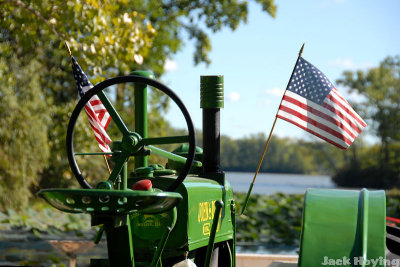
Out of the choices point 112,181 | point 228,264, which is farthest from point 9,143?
point 112,181

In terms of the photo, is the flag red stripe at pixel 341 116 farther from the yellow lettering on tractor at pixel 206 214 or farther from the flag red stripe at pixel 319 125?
the yellow lettering on tractor at pixel 206 214

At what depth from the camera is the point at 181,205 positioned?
275 cm

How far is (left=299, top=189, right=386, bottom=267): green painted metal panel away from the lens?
7.43 ft

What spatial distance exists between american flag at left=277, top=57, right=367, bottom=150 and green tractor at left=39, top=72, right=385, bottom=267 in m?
0.49

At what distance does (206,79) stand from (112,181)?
1.22m

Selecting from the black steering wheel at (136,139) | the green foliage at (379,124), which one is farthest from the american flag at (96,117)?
the green foliage at (379,124)

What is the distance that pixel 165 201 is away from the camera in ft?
7.01

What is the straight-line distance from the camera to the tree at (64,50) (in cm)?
743

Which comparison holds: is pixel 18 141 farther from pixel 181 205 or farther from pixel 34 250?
pixel 181 205

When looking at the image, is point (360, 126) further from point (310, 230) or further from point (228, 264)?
point (310, 230)

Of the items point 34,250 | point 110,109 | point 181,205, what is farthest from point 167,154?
point 34,250

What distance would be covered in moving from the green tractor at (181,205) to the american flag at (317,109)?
0.49m

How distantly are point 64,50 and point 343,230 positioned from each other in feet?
37.1

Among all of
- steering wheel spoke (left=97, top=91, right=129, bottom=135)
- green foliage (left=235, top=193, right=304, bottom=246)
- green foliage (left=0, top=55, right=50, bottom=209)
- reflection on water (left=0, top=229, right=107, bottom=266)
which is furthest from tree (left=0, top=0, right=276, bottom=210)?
steering wheel spoke (left=97, top=91, right=129, bottom=135)
